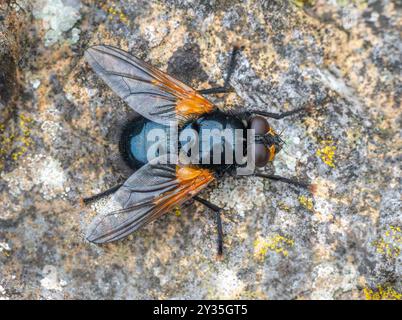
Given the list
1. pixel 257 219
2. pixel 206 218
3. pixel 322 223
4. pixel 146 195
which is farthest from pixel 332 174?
pixel 146 195

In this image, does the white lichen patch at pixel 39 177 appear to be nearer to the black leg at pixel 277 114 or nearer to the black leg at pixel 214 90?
the black leg at pixel 214 90

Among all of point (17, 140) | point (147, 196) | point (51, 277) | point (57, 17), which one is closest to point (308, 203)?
point (147, 196)

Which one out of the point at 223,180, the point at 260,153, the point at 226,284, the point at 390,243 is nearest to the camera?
Answer: the point at 260,153

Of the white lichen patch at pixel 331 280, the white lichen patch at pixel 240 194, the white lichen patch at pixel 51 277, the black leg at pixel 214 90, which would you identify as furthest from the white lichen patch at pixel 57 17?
the white lichen patch at pixel 331 280

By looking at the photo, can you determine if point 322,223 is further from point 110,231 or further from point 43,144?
point 43,144

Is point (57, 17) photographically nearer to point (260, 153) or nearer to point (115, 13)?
point (115, 13)
